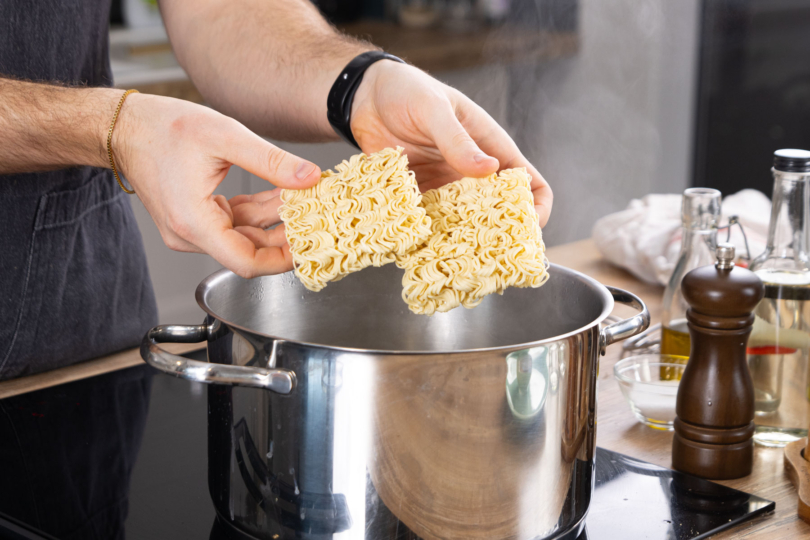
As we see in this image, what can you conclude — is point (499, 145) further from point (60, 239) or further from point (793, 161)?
point (60, 239)

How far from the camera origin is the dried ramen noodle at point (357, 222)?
0.81 meters

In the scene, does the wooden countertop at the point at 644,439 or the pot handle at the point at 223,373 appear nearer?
the pot handle at the point at 223,373

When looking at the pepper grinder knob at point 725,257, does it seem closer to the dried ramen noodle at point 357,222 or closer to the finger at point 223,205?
the dried ramen noodle at point 357,222

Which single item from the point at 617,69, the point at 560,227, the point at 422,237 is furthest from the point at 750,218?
the point at 617,69

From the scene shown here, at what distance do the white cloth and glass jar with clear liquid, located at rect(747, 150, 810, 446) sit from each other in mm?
334

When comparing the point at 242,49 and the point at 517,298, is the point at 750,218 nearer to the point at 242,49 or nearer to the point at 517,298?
the point at 517,298

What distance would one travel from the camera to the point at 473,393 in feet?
2.11

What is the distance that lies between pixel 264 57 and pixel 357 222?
54cm

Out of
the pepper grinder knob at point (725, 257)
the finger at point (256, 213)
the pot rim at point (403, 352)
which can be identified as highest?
the finger at point (256, 213)

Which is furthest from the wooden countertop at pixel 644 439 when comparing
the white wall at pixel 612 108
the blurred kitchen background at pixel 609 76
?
the white wall at pixel 612 108

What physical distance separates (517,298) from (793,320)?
32 cm

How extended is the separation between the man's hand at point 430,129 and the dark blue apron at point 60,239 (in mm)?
430

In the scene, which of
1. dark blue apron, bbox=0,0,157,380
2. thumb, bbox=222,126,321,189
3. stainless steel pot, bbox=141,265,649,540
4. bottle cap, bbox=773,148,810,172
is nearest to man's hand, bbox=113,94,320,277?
thumb, bbox=222,126,321,189

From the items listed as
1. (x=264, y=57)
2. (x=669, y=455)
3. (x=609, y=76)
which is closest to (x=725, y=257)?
(x=669, y=455)
